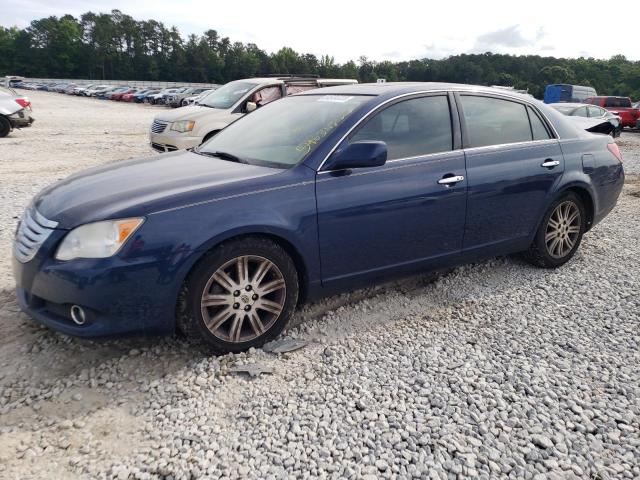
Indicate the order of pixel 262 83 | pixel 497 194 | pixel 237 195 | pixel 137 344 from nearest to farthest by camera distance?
pixel 237 195, pixel 137 344, pixel 497 194, pixel 262 83

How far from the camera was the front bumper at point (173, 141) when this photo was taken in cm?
909

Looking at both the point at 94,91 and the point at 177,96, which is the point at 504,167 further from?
the point at 94,91

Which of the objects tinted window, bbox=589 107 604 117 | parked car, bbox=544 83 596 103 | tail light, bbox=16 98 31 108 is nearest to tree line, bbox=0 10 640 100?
parked car, bbox=544 83 596 103

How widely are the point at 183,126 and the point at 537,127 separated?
257 inches

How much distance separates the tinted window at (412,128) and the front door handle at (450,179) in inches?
8.8

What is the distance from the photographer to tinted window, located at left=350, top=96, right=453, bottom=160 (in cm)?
365

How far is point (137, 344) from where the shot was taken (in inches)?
131

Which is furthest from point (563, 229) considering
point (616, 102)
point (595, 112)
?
point (616, 102)

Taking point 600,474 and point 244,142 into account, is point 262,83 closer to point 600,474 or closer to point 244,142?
point 244,142

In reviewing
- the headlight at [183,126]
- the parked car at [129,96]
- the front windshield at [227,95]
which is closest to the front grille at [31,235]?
the headlight at [183,126]

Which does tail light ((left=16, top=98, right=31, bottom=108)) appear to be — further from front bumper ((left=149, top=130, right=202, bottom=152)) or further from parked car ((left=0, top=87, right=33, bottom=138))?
front bumper ((left=149, top=130, right=202, bottom=152))

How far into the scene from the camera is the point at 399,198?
357 cm

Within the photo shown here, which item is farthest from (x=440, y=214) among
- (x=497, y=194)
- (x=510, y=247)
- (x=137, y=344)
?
(x=137, y=344)

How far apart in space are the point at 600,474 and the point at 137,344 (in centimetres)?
264
